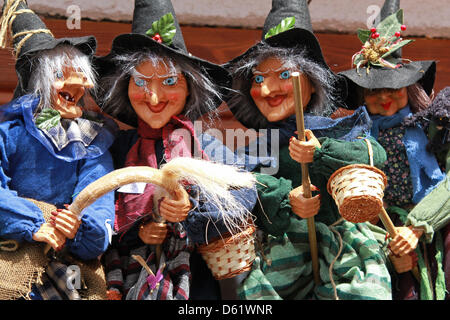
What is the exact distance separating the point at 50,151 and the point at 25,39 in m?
0.49

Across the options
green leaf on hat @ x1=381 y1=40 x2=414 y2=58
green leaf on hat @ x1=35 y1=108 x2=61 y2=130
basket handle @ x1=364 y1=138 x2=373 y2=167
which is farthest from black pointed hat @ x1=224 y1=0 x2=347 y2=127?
green leaf on hat @ x1=35 y1=108 x2=61 y2=130

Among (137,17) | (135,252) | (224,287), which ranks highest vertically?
(137,17)

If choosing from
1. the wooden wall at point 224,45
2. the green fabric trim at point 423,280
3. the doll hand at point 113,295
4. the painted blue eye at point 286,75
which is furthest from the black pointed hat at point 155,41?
the green fabric trim at point 423,280

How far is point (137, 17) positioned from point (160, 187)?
2.68 feet

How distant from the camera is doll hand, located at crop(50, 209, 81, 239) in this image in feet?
8.06

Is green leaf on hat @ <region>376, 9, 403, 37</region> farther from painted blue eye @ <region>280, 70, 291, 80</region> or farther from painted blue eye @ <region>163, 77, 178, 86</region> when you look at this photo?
painted blue eye @ <region>163, 77, 178, 86</region>

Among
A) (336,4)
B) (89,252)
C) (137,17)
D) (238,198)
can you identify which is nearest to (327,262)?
(238,198)

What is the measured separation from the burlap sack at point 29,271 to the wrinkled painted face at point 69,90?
1.30 feet

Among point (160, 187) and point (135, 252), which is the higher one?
point (160, 187)

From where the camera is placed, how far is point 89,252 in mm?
2535

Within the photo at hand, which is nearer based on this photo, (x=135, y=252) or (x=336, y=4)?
(x=135, y=252)

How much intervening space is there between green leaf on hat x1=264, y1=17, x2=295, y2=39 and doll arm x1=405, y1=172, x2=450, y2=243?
2.87ft

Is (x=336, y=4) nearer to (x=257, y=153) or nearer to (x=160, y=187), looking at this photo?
(x=257, y=153)

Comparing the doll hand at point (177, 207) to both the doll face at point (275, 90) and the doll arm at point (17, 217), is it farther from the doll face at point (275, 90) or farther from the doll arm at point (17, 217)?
the doll face at point (275, 90)
